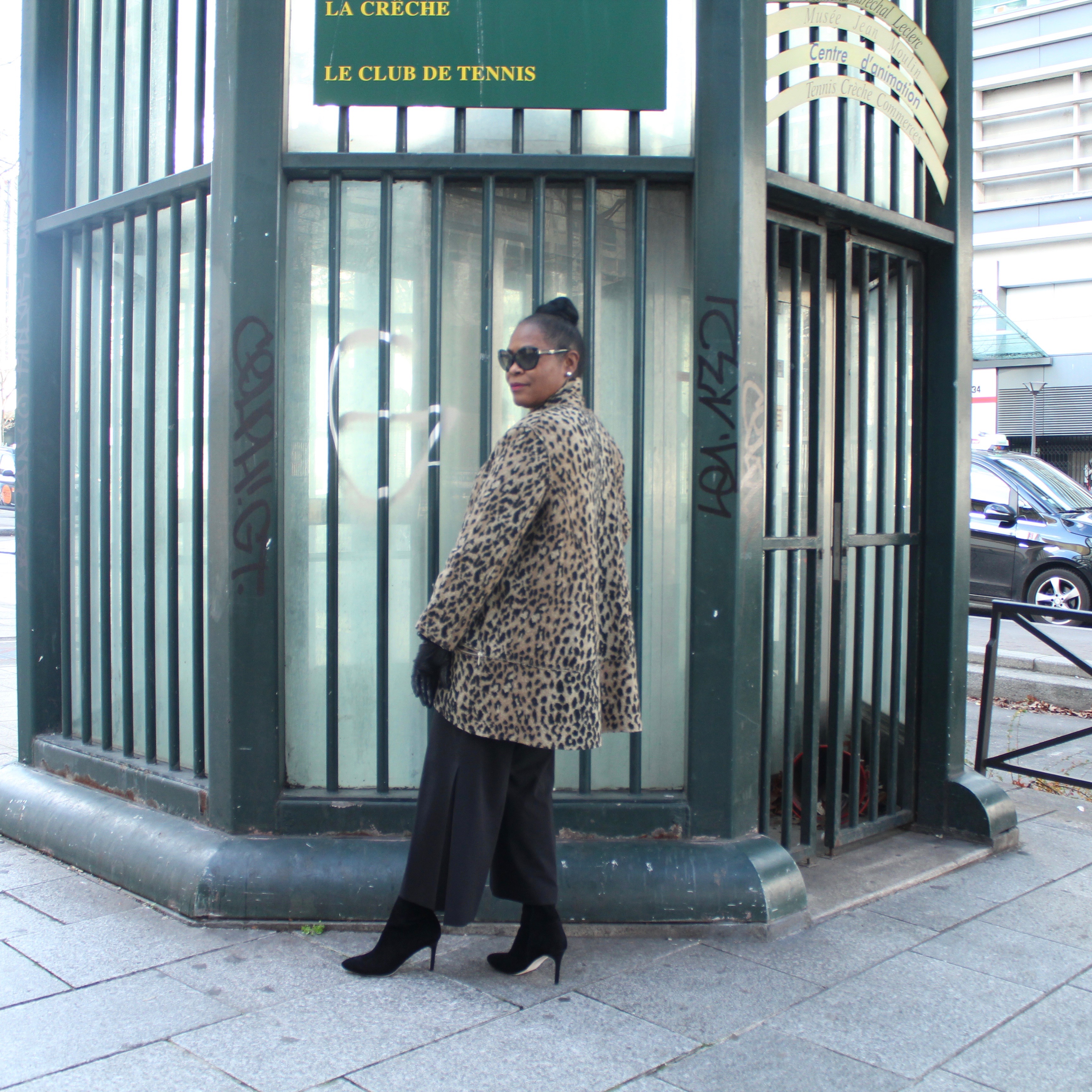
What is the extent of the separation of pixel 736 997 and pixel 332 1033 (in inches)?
44.0

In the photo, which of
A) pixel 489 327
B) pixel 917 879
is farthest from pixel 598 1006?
pixel 489 327

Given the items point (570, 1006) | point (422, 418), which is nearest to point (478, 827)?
point (570, 1006)

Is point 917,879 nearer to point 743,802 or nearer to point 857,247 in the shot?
point 743,802

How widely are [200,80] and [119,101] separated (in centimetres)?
56

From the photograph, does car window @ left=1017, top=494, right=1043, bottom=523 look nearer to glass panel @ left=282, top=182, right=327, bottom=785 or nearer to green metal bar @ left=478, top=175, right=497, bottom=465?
green metal bar @ left=478, top=175, right=497, bottom=465

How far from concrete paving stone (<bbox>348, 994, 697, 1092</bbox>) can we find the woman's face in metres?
1.70

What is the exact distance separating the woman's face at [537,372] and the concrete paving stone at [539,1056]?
1699 millimetres

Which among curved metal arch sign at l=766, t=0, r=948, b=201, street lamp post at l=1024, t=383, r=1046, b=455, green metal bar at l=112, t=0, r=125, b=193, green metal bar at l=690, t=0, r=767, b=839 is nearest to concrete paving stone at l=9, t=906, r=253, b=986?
green metal bar at l=690, t=0, r=767, b=839

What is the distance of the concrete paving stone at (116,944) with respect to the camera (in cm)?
307

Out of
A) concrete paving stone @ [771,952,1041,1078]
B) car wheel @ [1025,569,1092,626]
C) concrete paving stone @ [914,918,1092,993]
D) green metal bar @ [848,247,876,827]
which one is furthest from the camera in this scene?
car wheel @ [1025,569,1092,626]

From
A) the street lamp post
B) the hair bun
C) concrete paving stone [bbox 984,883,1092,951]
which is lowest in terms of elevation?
concrete paving stone [bbox 984,883,1092,951]

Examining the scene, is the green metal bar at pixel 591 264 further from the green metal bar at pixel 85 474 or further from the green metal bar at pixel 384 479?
the green metal bar at pixel 85 474

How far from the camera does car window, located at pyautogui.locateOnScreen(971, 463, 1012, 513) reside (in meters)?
11.8

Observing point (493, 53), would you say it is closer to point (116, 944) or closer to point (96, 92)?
point (96, 92)
